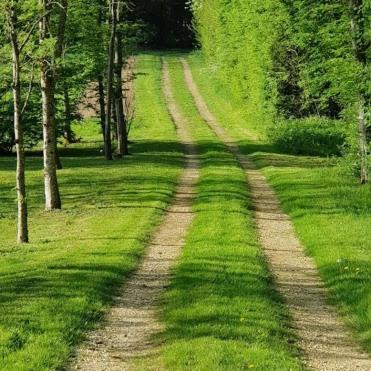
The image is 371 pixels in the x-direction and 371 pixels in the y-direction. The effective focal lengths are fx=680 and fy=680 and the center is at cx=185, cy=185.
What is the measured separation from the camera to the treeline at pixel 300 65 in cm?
2547

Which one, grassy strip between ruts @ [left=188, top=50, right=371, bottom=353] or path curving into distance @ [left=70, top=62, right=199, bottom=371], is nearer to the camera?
path curving into distance @ [left=70, top=62, right=199, bottom=371]

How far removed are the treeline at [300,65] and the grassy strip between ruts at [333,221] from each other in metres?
1.99

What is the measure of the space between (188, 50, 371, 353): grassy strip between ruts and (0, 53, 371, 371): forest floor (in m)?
0.05

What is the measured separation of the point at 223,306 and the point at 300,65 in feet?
64.5

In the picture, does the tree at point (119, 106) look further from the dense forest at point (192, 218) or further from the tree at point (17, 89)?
the tree at point (17, 89)

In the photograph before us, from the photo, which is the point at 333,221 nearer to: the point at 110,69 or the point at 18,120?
the point at 18,120

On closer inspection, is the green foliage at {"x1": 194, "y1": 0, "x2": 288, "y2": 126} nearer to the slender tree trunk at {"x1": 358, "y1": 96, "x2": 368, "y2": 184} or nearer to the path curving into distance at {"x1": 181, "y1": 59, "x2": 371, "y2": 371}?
the slender tree trunk at {"x1": 358, "y1": 96, "x2": 368, "y2": 184}

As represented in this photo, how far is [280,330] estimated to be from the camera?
10867 mm

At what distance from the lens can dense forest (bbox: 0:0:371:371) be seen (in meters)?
10.6

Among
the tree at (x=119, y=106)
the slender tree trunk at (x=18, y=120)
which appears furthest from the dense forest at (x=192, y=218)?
the tree at (x=119, y=106)

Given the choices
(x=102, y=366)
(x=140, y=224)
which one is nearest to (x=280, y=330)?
(x=102, y=366)

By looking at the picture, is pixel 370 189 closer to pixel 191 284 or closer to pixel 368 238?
pixel 368 238

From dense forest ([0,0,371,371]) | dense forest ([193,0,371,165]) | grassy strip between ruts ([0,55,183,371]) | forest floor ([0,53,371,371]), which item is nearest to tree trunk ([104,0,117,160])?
dense forest ([0,0,371,371])

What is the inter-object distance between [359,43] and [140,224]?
1113 cm
